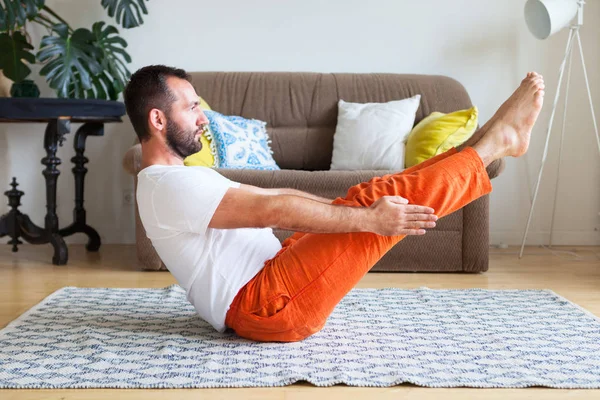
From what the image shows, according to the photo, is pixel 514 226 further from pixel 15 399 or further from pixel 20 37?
pixel 15 399

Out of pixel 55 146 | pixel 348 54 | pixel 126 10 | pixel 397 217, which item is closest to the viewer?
pixel 397 217

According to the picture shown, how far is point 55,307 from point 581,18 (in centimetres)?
316

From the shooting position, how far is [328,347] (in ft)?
7.43

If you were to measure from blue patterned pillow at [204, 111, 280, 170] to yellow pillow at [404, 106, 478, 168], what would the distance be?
2.40 ft

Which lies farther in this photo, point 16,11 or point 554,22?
point 554,22

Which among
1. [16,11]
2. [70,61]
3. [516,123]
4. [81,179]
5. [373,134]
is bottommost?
[81,179]

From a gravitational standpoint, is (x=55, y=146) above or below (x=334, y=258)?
above

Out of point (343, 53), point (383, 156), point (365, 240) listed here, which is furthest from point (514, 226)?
point (365, 240)

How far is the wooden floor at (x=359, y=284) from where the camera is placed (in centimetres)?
188

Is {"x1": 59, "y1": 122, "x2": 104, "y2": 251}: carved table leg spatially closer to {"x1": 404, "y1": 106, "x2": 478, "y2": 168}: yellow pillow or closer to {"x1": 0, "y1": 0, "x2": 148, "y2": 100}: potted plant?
{"x1": 0, "y1": 0, "x2": 148, "y2": 100}: potted plant

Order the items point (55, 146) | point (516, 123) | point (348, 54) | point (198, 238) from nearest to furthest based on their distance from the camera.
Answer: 1. point (198, 238)
2. point (516, 123)
3. point (55, 146)
4. point (348, 54)

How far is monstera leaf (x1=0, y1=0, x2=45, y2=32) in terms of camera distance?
3.76 meters

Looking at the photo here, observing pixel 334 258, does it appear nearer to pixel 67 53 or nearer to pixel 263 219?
pixel 263 219

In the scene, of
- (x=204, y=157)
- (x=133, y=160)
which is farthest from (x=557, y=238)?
(x=133, y=160)
